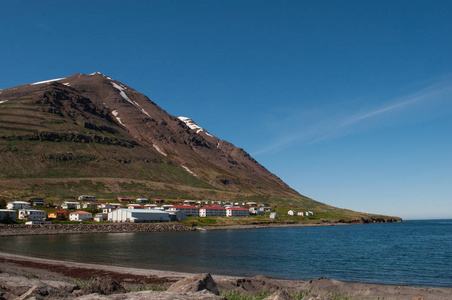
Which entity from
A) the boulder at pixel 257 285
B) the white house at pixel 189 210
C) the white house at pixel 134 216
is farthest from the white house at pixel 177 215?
the boulder at pixel 257 285

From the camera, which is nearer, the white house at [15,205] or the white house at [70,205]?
the white house at [15,205]

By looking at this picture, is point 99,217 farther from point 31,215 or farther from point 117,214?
point 31,215

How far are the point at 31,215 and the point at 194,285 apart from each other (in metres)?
99.7

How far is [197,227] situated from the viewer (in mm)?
112500

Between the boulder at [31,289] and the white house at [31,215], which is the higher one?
the boulder at [31,289]

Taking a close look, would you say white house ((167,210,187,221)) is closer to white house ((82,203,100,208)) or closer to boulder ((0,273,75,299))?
white house ((82,203,100,208))

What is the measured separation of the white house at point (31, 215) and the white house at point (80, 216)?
26.4ft

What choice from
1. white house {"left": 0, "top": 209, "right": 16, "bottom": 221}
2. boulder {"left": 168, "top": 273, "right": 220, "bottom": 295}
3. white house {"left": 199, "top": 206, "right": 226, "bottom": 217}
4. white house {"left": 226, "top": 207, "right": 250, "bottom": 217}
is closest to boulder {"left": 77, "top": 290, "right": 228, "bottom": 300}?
boulder {"left": 168, "top": 273, "right": 220, "bottom": 295}

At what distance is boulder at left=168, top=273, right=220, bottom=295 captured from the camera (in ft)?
43.6

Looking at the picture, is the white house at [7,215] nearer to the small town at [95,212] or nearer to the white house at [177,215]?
the small town at [95,212]

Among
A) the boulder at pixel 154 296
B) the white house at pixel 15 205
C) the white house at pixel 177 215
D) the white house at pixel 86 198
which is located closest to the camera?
the boulder at pixel 154 296

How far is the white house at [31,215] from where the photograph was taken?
96625 millimetres

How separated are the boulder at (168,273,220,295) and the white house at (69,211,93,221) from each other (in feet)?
334

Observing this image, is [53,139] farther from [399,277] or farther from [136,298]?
[136,298]
